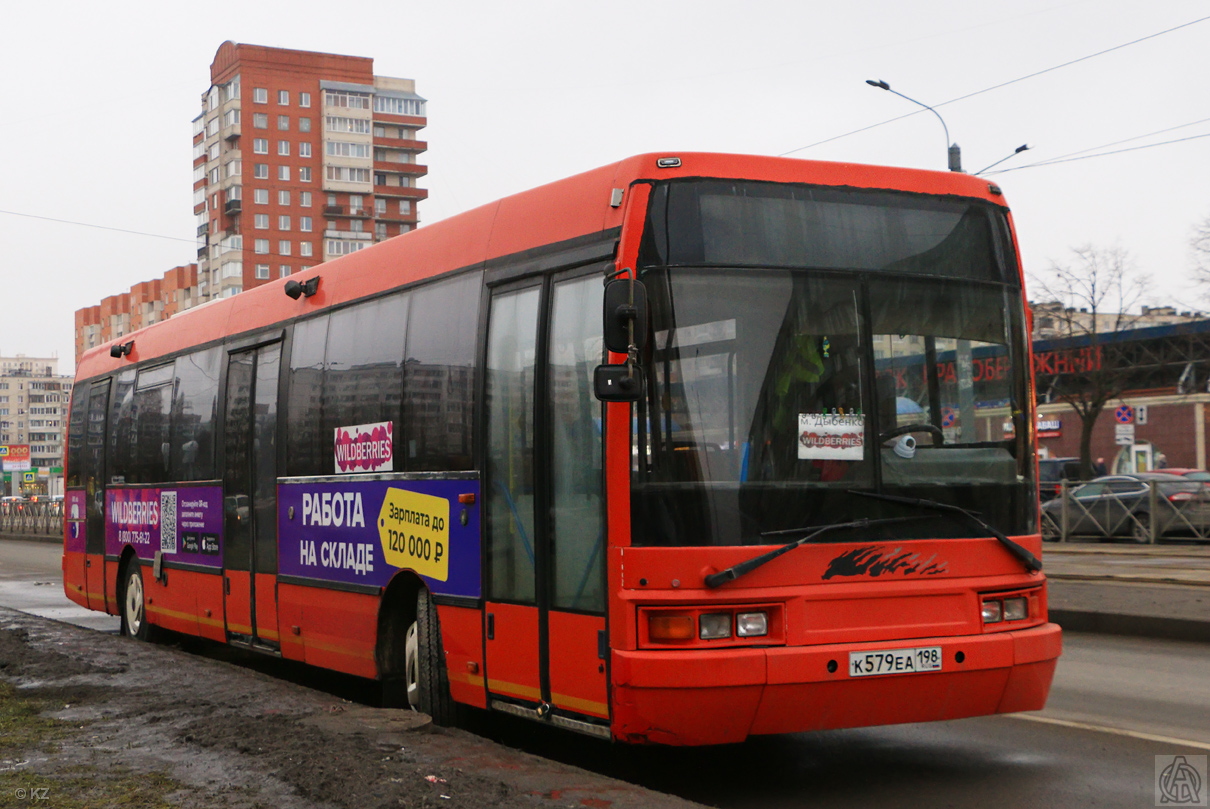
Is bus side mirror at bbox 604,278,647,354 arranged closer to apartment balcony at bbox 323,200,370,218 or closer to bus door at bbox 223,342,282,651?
bus door at bbox 223,342,282,651

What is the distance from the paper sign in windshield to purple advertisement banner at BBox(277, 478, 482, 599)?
2.00 meters

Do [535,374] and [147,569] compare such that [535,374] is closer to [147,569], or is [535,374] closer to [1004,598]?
[1004,598]

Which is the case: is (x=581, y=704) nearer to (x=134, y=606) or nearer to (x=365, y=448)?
(x=365, y=448)

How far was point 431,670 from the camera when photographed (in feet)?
26.2

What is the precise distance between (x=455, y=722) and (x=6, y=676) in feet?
12.7

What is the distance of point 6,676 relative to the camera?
390 inches

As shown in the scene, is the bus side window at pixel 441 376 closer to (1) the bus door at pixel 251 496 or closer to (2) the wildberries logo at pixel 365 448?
(2) the wildberries logo at pixel 365 448

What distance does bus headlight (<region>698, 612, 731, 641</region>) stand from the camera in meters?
6.05

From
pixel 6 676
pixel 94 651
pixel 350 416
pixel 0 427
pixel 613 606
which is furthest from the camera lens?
pixel 0 427

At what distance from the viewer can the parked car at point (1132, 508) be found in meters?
24.5

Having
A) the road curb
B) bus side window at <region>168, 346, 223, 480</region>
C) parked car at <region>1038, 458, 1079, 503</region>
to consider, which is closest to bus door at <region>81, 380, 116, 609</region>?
bus side window at <region>168, 346, 223, 480</region>

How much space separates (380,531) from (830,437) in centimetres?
337

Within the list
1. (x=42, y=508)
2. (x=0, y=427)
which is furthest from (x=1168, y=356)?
(x=0, y=427)

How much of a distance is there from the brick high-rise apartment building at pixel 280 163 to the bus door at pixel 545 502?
98288 millimetres
